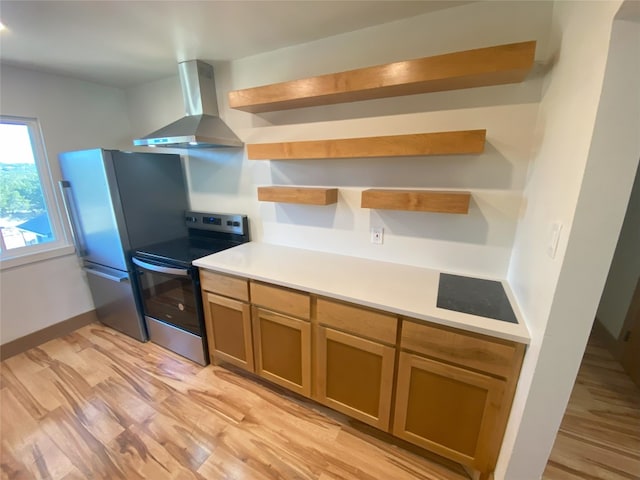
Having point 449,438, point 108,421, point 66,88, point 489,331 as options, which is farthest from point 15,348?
point 489,331

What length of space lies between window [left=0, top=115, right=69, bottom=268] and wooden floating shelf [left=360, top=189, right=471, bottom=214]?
2920 mm

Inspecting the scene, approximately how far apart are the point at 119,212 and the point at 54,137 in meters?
1.11

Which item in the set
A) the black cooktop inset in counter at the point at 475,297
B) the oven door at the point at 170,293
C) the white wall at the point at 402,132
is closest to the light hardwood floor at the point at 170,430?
the oven door at the point at 170,293

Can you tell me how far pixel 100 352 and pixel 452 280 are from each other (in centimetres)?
297

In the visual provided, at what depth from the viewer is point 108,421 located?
175 cm

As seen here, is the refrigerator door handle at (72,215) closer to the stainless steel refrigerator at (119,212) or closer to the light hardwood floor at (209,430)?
the stainless steel refrigerator at (119,212)

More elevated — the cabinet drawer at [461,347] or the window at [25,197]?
the window at [25,197]

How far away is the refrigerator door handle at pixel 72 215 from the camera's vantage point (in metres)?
2.38

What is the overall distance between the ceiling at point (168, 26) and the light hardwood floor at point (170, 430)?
236 cm

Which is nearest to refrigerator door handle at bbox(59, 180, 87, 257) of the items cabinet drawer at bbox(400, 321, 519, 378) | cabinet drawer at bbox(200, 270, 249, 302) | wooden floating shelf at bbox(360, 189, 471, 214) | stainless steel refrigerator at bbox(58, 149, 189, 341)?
stainless steel refrigerator at bbox(58, 149, 189, 341)

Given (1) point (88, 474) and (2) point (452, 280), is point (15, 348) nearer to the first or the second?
(1) point (88, 474)

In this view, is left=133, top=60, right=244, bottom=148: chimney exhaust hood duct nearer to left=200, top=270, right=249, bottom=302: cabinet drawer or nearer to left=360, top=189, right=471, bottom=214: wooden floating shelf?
left=200, top=270, right=249, bottom=302: cabinet drawer

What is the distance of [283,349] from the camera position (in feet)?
5.81

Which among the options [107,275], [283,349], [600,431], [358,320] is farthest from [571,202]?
[107,275]
